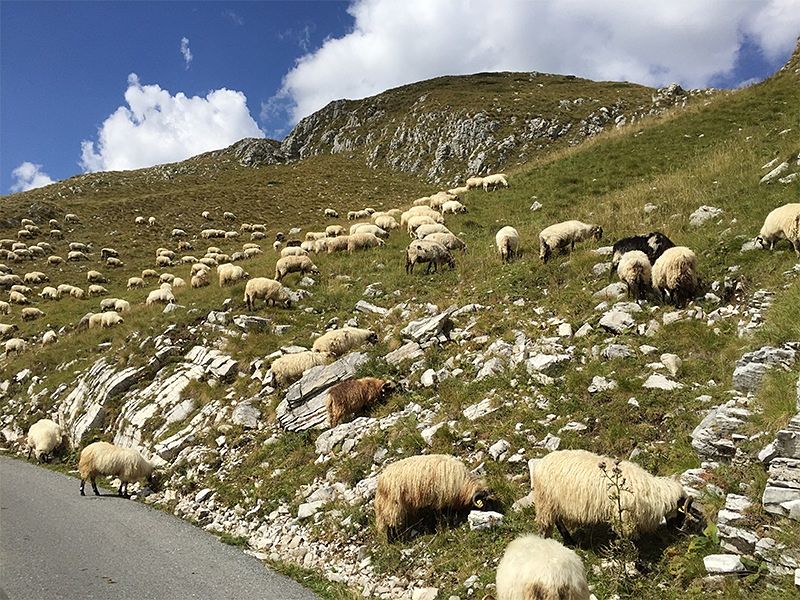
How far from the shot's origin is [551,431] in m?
8.45

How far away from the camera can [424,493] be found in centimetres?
775

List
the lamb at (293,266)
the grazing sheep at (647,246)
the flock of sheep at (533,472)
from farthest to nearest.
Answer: the lamb at (293,266) < the grazing sheep at (647,246) < the flock of sheep at (533,472)

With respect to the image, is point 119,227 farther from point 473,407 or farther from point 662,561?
point 662,561

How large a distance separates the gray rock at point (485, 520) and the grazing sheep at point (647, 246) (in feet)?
27.3

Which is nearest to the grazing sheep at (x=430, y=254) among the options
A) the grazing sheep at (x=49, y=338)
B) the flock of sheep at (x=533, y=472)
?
the flock of sheep at (x=533, y=472)

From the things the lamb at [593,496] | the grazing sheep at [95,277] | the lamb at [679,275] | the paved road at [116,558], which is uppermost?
the grazing sheep at [95,277]

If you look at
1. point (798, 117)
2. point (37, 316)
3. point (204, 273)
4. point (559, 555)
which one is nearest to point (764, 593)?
point (559, 555)

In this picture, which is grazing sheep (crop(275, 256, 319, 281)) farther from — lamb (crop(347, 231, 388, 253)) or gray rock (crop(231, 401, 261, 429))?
gray rock (crop(231, 401, 261, 429))

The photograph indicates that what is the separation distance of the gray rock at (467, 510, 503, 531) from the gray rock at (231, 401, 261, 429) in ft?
25.3

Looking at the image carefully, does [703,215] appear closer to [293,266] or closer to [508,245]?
[508,245]

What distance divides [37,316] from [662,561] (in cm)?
3655

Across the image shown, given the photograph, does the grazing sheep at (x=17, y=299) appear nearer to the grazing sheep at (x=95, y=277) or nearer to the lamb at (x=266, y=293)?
the grazing sheep at (x=95, y=277)

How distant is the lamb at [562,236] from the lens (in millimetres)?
16125

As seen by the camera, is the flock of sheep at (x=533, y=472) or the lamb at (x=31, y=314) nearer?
the flock of sheep at (x=533, y=472)
